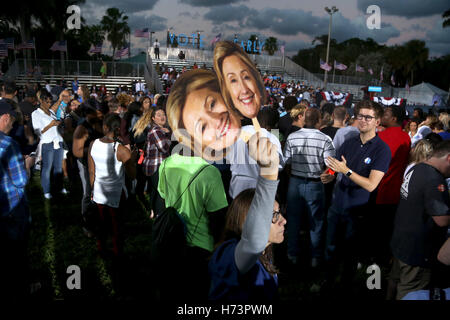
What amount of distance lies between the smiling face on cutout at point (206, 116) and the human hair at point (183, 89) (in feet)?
0.13

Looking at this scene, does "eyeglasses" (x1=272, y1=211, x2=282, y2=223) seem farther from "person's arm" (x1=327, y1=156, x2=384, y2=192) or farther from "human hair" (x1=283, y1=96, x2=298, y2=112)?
"human hair" (x1=283, y1=96, x2=298, y2=112)

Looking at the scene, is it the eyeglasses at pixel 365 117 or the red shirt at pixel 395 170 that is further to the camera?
the red shirt at pixel 395 170

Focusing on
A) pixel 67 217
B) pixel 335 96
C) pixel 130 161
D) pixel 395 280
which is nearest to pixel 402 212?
pixel 395 280

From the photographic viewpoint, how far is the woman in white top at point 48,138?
6016 mm

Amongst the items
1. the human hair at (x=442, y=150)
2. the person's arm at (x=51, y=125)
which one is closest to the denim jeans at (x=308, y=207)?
the human hair at (x=442, y=150)

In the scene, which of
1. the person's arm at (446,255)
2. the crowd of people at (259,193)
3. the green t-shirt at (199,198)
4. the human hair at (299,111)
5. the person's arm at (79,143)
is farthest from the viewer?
the human hair at (299,111)

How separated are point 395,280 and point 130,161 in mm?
3113

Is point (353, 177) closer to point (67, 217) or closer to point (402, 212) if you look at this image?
point (402, 212)

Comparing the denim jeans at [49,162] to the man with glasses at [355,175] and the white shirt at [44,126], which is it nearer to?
the white shirt at [44,126]

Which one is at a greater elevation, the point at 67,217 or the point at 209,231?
the point at 209,231

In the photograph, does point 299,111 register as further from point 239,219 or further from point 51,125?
point 51,125

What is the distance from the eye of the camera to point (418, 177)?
103 inches

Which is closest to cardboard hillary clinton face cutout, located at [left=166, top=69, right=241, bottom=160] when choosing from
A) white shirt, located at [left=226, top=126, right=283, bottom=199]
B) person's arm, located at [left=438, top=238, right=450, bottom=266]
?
white shirt, located at [left=226, top=126, right=283, bottom=199]
